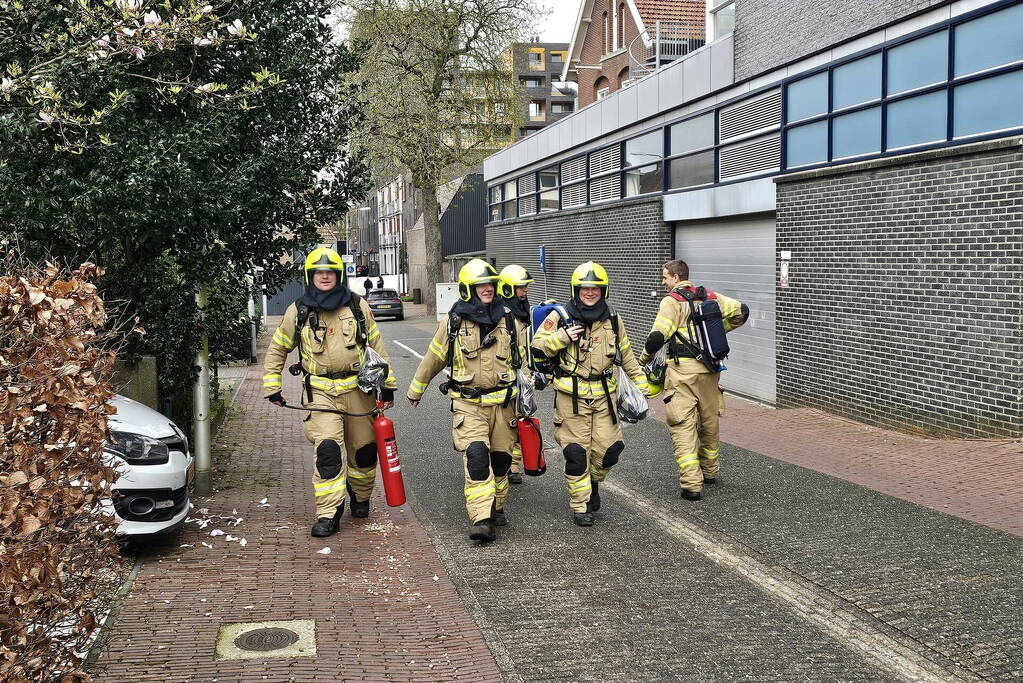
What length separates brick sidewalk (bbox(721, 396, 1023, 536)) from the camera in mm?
8102

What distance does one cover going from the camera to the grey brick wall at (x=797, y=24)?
1261 centimetres

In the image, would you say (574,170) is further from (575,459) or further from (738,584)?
(738,584)

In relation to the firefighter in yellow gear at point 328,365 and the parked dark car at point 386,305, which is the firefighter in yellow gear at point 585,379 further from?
the parked dark car at point 386,305

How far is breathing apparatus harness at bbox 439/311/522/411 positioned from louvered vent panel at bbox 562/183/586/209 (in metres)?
17.0

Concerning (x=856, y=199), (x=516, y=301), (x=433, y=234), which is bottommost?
(x=516, y=301)

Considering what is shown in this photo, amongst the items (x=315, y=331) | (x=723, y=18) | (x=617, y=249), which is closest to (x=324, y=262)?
(x=315, y=331)

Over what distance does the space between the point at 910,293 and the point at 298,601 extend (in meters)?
8.30

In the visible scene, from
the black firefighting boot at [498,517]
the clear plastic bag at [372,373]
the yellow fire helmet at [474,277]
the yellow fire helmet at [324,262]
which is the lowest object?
the black firefighting boot at [498,517]

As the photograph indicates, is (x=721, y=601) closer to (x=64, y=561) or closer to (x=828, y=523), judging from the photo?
(x=828, y=523)

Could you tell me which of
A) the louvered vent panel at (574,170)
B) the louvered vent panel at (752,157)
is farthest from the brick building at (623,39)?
the louvered vent panel at (752,157)

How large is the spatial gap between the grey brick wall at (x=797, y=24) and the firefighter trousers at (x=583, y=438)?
6809 mm

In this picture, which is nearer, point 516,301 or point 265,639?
point 265,639

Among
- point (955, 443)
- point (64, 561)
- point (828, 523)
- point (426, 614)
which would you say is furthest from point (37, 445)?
point (955, 443)

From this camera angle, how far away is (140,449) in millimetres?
6645
